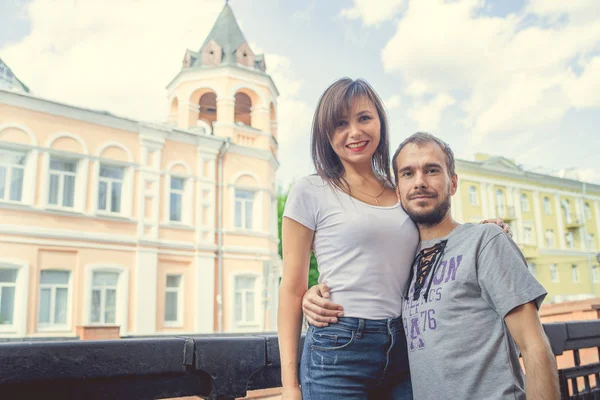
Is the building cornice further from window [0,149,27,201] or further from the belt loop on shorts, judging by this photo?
the belt loop on shorts

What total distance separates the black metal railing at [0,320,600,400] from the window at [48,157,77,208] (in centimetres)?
1353

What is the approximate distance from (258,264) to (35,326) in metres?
6.88

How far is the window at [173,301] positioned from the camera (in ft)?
50.0

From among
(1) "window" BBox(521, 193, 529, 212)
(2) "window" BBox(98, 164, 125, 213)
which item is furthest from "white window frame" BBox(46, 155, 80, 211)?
(1) "window" BBox(521, 193, 529, 212)

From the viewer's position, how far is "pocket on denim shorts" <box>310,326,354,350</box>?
1476 millimetres

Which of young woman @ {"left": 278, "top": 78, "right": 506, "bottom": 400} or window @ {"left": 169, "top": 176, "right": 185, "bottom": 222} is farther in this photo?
window @ {"left": 169, "top": 176, "right": 185, "bottom": 222}

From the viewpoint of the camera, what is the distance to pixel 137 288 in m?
14.4

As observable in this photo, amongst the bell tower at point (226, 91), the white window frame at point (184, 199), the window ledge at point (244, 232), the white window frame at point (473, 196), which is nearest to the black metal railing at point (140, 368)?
the white window frame at point (184, 199)

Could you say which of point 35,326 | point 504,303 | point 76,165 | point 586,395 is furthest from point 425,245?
point 76,165

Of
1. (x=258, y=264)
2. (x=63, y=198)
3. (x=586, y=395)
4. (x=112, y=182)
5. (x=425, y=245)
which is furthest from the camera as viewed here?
(x=258, y=264)

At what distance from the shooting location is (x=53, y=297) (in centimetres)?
1309

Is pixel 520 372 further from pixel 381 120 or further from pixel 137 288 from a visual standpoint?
pixel 137 288

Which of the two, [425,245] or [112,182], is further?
[112,182]

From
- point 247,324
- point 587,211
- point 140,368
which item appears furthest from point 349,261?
point 587,211
